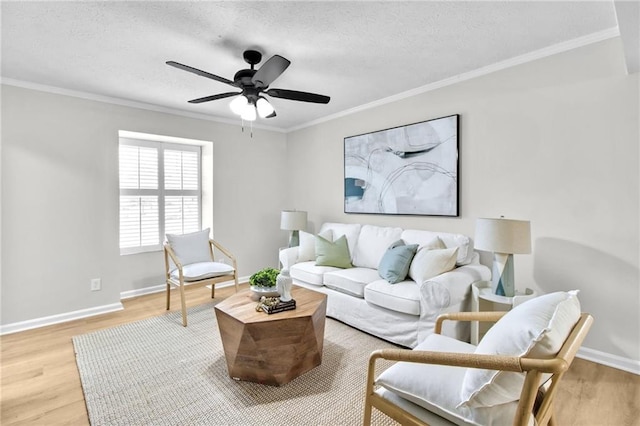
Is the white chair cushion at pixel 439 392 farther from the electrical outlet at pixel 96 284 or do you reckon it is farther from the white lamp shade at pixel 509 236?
the electrical outlet at pixel 96 284

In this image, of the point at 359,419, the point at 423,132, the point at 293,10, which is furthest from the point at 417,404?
the point at 423,132

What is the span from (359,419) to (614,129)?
271cm

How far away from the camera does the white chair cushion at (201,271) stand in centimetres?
334

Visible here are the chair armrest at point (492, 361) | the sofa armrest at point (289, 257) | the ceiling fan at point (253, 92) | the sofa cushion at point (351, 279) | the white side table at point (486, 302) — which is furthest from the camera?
the sofa armrest at point (289, 257)

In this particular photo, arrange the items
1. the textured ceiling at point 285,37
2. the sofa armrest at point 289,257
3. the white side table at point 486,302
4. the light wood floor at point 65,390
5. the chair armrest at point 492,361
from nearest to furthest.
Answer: the chair armrest at point 492,361 < the light wood floor at point 65,390 < the textured ceiling at point 285,37 < the white side table at point 486,302 < the sofa armrest at point 289,257

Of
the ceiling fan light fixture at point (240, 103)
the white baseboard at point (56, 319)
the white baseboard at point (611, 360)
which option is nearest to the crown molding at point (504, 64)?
the ceiling fan light fixture at point (240, 103)

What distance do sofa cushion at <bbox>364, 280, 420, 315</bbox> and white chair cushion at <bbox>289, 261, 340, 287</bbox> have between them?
664 millimetres

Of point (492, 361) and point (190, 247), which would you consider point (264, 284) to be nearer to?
point (190, 247)

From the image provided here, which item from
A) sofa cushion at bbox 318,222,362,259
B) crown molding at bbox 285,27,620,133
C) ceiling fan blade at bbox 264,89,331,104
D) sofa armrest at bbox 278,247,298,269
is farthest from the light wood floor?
crown molding at bbox 285,27,620,133

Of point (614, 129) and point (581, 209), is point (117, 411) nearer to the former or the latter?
point (581, 209)

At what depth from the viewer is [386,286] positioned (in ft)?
9.32

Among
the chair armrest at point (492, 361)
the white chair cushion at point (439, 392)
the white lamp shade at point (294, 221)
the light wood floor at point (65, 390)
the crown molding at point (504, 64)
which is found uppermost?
the crown molding at point (504, 64)

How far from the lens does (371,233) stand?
3693 millimetres

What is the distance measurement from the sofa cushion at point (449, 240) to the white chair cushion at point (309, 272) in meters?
0.88
